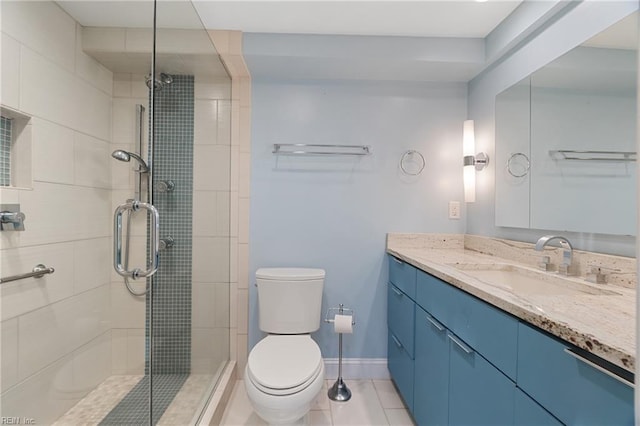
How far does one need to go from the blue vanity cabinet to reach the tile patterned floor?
9 cm

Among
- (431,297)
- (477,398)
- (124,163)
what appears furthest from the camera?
(124,163)

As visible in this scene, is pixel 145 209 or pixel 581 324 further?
pixel 145 209

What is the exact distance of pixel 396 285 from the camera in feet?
6.51

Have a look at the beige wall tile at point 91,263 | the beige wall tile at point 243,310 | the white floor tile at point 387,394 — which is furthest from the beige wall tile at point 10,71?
the white floor tile at point 387,394

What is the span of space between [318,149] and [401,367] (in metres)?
1.51

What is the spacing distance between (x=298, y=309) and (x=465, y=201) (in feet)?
4.62

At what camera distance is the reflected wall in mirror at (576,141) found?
1162 mm

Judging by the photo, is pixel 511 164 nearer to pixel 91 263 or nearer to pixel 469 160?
pixel 469 160

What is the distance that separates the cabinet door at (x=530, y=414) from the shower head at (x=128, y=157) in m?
1.95

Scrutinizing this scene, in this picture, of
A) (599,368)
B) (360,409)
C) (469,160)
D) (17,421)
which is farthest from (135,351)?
(469,160)

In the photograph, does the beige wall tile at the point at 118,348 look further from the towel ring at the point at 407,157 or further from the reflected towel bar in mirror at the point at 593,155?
the reflected towel bar in mirror at the point at 593,155

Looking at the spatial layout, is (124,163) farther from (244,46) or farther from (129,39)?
(244,46)

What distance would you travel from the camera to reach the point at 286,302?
1921mm

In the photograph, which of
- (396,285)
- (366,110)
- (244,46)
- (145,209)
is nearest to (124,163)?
(145,209)
